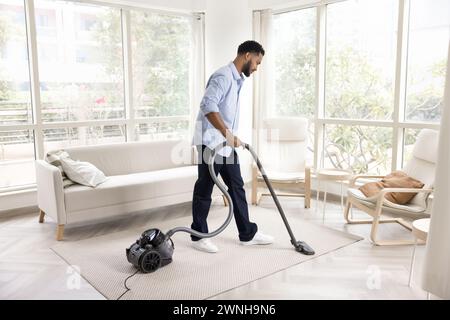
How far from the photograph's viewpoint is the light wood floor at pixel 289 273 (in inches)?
101

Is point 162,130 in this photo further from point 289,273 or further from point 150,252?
point 289,273

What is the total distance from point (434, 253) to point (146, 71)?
416 centimetres

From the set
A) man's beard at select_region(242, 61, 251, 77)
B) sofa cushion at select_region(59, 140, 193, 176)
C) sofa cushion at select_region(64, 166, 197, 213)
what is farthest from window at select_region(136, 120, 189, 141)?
man's beard at select_region(242, 61, 251, 77)

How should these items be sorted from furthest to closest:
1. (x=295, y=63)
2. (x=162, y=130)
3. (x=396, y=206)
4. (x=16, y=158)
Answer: (x=162, y=130)
(x=295, y=63)
(x=16, y=158)
(x=396, y=206)

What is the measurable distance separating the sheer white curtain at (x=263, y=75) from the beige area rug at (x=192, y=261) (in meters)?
2.00

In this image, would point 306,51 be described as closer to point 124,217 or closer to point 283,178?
point 283,178

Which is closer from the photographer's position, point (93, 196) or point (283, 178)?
point (93, 196)

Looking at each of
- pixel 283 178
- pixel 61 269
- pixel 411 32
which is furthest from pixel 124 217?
pixel 411 32

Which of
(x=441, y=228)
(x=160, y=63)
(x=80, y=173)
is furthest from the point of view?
(x=160, y=63)

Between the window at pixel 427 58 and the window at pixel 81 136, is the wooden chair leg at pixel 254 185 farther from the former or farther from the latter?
the window at pixel 81 136

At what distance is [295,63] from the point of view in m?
5.46

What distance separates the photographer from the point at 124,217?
13.9ft

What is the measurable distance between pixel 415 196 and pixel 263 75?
2.77 m

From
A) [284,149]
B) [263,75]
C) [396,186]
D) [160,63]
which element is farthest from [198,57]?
[396,186]
